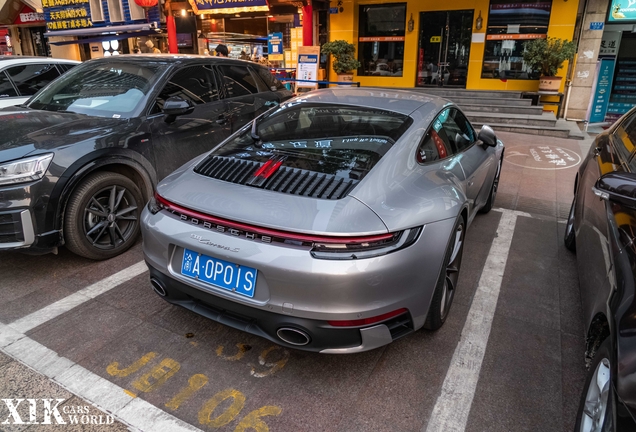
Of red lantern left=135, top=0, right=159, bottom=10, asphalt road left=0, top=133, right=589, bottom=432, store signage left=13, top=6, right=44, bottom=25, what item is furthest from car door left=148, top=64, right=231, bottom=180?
store signage left=13, top=6, right=44, bottom=25

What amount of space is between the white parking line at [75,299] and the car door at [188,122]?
1.02 m

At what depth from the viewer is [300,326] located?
2.13m

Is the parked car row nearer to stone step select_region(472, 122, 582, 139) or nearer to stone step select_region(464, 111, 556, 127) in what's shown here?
stone step select_region(472, 122, 582, 139)

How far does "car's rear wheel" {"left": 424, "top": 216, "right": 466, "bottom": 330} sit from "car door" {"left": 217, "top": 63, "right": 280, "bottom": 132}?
3.05 metres

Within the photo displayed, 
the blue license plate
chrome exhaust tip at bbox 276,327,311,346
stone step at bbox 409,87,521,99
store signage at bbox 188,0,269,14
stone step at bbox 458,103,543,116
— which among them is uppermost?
store signage at bbox 188,0,269,14

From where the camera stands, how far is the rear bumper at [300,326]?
2135mm

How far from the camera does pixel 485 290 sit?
→ 11.3 ft

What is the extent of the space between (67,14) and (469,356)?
21202 millimetres

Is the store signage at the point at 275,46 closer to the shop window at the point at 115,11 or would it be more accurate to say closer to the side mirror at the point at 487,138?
the shop window at the point at 115,11

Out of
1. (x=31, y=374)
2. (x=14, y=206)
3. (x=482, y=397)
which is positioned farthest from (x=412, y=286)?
(x=14, y=206)

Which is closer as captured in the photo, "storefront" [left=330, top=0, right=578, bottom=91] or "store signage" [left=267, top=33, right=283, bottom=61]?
"storefront" [left=330, top=0, right=578, bottom=91]

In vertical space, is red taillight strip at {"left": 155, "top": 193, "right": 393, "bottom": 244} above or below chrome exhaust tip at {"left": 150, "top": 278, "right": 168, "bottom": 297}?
above

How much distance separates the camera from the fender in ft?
10.9

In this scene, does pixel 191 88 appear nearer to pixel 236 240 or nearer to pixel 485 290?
pixel 236 240
